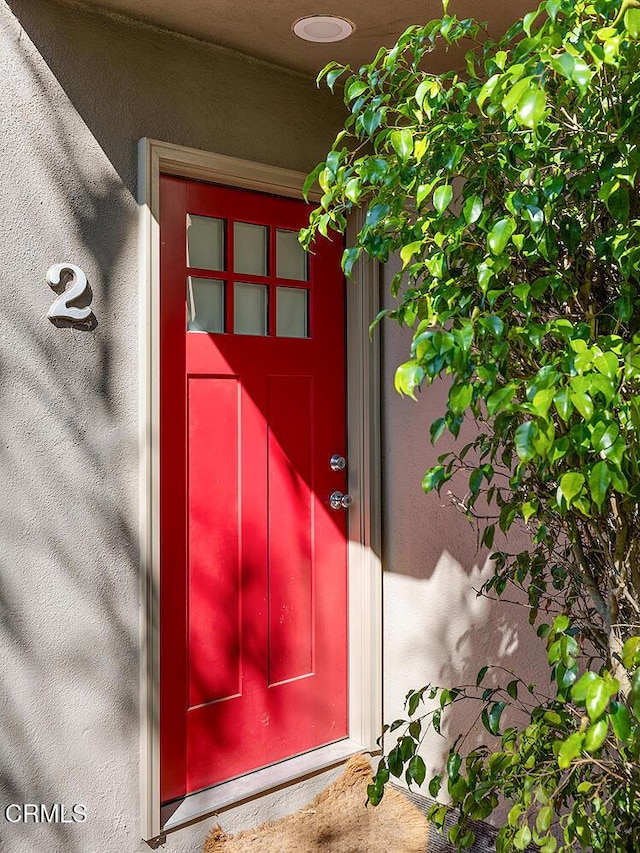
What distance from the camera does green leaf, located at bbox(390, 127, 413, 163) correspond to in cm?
134

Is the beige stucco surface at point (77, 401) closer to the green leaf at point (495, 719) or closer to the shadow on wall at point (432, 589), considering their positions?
the shadow on wall at point (432, 589)

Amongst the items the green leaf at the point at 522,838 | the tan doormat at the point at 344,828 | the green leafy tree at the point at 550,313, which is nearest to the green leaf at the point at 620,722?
the green leafy tree at the point at 550,313

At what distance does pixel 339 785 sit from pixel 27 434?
162cm

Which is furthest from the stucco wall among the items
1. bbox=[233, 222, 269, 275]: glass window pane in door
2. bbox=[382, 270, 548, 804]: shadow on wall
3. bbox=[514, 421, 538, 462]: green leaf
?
bbox=[514, 421, 538, 462]: green leaf

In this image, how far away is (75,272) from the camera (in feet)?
7.23

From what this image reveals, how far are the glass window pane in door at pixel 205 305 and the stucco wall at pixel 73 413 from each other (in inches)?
8.8

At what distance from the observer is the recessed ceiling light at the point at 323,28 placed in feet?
7.43

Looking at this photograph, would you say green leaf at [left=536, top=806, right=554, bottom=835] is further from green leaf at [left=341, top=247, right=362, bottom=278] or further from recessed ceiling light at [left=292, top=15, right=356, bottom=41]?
recessed ceiling light at [left=292, top=15, right=356, bottom=41]

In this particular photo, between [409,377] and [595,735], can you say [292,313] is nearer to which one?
[409,377]

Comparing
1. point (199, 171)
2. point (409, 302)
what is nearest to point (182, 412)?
point (199, 171)

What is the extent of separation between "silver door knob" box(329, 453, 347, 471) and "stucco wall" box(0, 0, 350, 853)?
793 millimetres

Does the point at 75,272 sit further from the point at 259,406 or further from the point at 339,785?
the point at 339,785

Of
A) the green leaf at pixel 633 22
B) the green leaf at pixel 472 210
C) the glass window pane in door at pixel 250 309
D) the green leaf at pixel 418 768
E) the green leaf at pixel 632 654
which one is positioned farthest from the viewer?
the glass window pane in door at pixel 250 309

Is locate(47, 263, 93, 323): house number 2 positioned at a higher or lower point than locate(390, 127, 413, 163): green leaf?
lower
